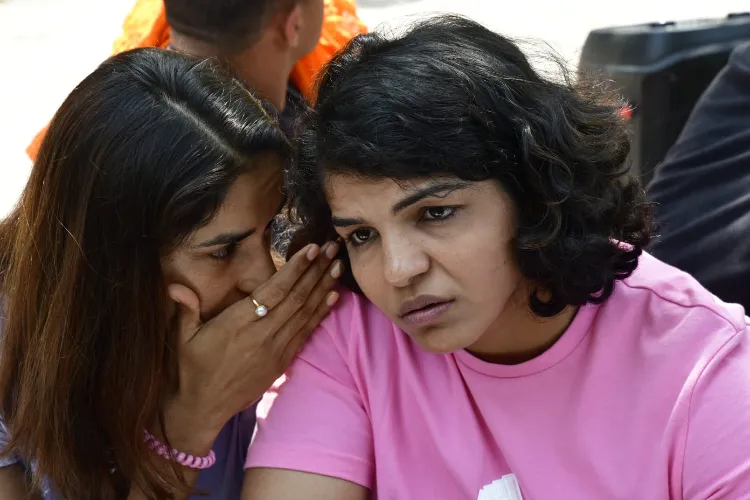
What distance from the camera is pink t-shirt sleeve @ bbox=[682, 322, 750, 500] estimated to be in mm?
1160

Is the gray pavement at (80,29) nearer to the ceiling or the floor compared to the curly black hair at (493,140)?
nearer to the floor

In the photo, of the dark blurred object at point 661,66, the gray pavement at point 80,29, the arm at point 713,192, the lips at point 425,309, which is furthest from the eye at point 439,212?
the gray pavement at point 80,29

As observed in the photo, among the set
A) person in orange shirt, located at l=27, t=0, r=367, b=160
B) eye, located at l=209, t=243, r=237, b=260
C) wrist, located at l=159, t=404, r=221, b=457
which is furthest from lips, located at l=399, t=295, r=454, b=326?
person in orange shirt, located at l=27, t=0, r=367, b=160

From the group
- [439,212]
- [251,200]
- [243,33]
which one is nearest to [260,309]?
[251,200]

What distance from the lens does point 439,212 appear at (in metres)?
1.18

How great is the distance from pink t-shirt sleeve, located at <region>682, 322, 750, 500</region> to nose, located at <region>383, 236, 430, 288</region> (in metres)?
0.39

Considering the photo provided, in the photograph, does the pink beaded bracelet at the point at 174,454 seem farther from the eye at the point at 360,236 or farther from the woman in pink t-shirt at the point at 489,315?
the eye at the point at 360,236

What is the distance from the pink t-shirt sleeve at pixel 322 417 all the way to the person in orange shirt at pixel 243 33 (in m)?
0.68

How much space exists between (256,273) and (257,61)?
85 centimetres

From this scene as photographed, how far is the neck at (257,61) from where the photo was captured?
6.78 ft

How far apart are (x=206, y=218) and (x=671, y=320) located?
2.17 ft

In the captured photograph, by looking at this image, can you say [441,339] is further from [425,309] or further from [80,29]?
[80,29]

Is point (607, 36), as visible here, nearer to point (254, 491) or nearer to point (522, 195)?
point (522, 195)

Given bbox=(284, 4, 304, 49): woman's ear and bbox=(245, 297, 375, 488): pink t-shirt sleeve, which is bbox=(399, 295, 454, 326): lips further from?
bbox=(284, 4, 304, 49): woman's ear
